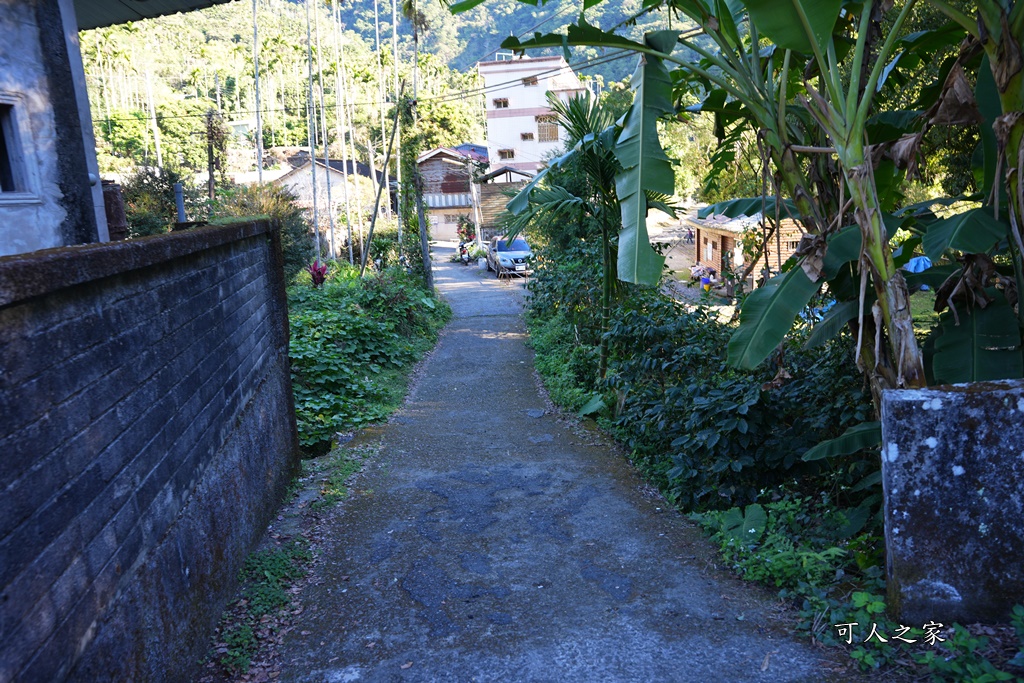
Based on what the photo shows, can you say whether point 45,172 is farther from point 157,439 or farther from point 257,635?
point 257,635

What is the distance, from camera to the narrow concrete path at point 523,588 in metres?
3.88

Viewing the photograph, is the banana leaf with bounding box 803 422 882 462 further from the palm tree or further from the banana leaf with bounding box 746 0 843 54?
the palm tree

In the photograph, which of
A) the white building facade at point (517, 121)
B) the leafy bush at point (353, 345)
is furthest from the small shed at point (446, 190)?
the leafy bush at point (353, 345)

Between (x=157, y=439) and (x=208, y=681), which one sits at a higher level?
(x=157, y=439)

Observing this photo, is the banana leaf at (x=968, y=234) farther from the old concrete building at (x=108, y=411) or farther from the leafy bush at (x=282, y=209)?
the leafy bush at (x=282, y=209)

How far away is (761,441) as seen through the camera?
5.96 metres

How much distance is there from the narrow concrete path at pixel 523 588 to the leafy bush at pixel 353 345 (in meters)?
1.92

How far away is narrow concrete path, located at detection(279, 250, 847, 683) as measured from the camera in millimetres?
3885

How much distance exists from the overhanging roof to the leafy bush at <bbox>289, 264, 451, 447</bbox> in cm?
435

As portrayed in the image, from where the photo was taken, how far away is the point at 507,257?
102 feet

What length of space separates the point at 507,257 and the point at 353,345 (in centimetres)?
1843

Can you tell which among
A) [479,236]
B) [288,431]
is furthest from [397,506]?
[479,236]

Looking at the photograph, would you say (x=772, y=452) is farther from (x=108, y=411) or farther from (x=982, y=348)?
(x=108, y=411)

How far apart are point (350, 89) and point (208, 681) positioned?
5698cm
